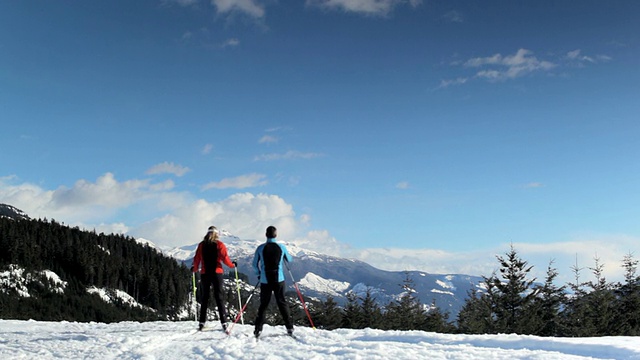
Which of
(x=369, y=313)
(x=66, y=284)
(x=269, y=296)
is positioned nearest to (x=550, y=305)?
(x=369, y=313)

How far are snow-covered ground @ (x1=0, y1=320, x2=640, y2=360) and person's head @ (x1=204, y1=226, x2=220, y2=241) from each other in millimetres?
2769

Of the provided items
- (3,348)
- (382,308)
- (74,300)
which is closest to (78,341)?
(3,348)

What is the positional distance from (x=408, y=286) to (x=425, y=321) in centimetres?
626

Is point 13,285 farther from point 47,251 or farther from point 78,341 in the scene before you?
point 78,341

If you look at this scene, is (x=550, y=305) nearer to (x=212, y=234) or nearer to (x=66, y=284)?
(x=212, y=234)

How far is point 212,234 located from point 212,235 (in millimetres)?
36

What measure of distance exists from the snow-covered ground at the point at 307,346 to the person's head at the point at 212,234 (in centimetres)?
277

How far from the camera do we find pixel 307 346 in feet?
41.8

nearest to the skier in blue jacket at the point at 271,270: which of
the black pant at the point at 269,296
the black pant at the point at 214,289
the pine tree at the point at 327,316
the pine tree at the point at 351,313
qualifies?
the black pant at the point at 269,296

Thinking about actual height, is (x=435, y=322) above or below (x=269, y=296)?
below

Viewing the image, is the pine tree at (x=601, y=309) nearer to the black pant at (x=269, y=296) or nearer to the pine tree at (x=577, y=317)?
the pine tree at (x=577, y=317)

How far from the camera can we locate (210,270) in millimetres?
14844

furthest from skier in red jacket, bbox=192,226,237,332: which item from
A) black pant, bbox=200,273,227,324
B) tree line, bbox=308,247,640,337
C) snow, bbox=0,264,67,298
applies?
snow, bbox=0,264,67,298

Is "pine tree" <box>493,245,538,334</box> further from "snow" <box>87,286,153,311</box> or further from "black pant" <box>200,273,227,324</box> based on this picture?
"snow" <box>87,286,153,311</box>
